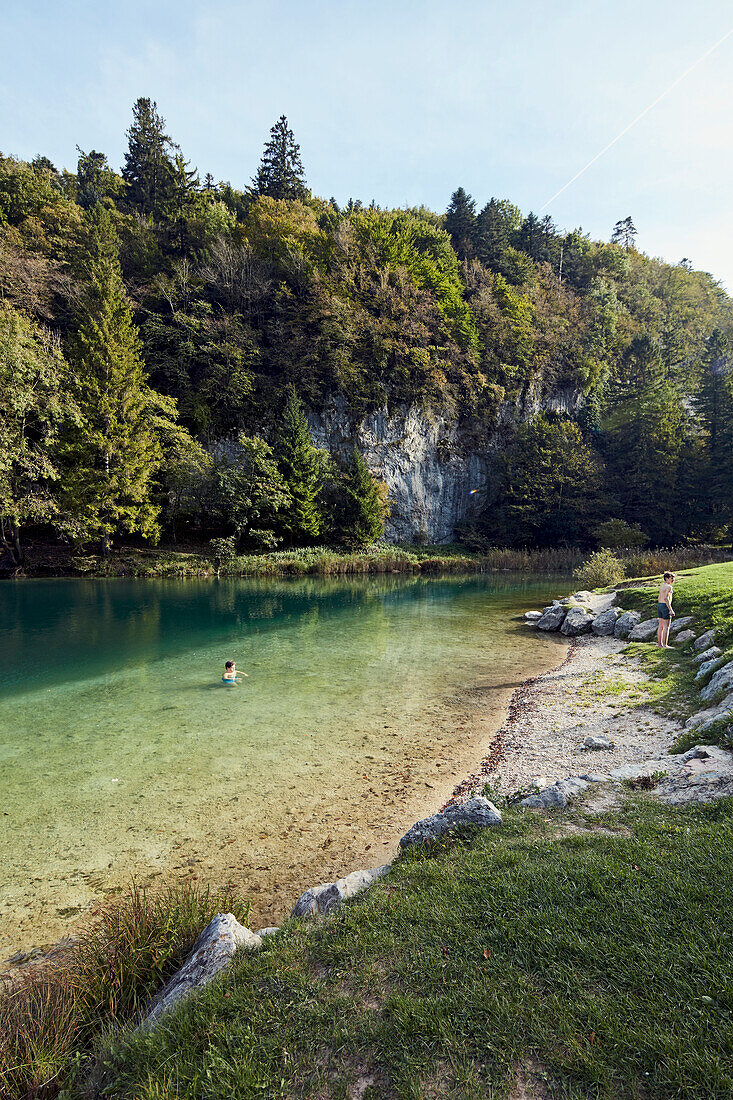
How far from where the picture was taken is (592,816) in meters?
4.86

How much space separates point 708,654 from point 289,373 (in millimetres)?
39143

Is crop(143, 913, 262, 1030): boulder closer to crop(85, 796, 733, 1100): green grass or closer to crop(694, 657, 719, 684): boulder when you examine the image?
crop(85, 796, 733, 1100): green grass

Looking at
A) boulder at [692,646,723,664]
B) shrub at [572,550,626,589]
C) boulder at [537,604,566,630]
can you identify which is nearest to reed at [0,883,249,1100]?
boulder at [692,646,723,664]

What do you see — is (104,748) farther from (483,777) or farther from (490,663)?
(490,663)

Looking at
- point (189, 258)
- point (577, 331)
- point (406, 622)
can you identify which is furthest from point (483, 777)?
point (577, 331)

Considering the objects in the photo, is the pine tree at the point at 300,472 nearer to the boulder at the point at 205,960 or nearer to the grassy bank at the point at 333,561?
the grassy bank at the point at 333,561

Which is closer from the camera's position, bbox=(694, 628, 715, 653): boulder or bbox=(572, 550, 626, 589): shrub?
bbox=(694, 628, 715, 653): boulder

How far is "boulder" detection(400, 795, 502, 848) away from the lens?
4.92 metres

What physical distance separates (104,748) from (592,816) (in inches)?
311

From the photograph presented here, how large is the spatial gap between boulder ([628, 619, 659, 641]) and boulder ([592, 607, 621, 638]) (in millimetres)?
1411

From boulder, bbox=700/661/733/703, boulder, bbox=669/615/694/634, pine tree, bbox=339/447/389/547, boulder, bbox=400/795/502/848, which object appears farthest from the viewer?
pine tree, bbox=339/447/389/547

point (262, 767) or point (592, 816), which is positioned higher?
point (592, 816)

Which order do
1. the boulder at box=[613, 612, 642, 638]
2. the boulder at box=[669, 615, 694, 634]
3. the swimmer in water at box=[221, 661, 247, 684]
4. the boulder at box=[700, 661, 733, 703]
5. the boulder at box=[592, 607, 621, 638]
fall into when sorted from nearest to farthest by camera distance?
the boulder at box=[700, 661, 733, 703] < the swimmer in water at box=[221, 661, 247, 684] < the boulder at box=[669, 615, 694, 634] < the boulder at box=[613, 612, 642, 638] < the boulder at box=[592, 607, 621, 638]

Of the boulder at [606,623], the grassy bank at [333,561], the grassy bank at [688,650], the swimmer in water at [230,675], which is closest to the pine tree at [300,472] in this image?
the grassy bank at [333,561]
